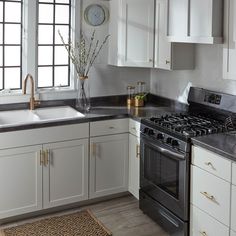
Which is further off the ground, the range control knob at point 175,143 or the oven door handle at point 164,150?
the range control knob at point 175,143

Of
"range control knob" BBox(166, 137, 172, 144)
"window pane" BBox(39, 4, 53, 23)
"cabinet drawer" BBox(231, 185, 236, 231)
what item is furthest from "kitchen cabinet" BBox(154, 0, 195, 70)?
"cabinet drawer" BBox(231, 185, 236, 231)

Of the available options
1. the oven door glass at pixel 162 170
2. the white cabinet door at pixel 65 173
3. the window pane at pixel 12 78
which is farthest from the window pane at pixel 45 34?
the oven door glass at pixel 162 170

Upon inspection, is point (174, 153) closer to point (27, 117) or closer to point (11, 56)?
point (27, 117)

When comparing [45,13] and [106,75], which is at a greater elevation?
[45,13]

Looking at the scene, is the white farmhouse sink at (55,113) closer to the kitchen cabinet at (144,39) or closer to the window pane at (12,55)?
the window pane at (12,55)

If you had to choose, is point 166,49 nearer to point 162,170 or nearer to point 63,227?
point 162,170

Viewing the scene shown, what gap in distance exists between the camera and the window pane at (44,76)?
4.18m

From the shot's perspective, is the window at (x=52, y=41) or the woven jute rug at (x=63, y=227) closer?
the woven jute rug at (x=63, y=227)

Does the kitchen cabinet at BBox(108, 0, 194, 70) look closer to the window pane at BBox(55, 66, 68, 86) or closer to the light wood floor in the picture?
the window pane at BBox(55, 66, 68, 86)

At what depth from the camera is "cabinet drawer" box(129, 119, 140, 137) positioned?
3.77 metres

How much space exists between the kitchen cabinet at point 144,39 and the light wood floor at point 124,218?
1.39m

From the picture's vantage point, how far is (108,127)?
384 centimetres

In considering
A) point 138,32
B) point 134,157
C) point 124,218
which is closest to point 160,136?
point 134,157

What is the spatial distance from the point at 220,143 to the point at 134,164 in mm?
1241
